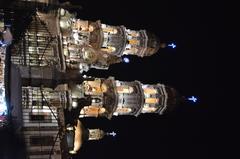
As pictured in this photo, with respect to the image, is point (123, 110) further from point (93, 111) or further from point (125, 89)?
point (93, 111)

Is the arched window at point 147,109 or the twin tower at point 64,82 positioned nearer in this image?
the twin tower at point 64,82

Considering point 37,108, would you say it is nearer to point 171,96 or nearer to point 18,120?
point 18,120

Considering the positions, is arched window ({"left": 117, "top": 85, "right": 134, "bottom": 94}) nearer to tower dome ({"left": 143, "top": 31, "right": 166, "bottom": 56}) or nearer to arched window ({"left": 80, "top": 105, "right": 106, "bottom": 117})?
arched window ({"left": 80, "top": 105, "right": 106, "bottom": 117})

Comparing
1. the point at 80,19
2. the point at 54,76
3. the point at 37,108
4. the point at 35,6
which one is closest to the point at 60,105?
the point at 37,108

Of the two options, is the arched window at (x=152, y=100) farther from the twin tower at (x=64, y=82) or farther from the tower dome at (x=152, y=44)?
the tower dome at (x=152, y=44)

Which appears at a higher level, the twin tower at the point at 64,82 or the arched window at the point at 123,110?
the twin tower at the point at 64,82

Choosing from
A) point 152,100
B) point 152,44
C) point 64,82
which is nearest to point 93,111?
point 152,100

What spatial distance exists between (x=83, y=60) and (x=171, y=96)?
12.2 metres

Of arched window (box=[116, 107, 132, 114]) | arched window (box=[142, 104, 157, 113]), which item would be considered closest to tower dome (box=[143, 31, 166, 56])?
arched window (box=[142, 104, 157, 113])

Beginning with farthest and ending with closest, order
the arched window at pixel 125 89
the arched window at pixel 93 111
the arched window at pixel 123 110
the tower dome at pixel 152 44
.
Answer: the tower dome at pixel 152 44 < the arched window at pixel 123 110 < the arched window at pixel 125 89 < the arched window at pixel 93 111

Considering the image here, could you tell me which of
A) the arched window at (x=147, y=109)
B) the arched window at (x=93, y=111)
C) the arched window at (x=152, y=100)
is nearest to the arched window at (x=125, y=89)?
the arched window at (x=152, y=100)

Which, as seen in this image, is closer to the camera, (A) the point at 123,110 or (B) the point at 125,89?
(B) the point at 125,89

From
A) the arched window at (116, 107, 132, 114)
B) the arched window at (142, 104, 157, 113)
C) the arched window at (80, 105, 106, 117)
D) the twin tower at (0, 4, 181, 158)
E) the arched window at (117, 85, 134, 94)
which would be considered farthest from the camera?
the arched window at (142, 104, 157, 113)

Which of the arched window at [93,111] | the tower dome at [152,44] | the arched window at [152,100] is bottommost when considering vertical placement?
the arched window at [93,111]
